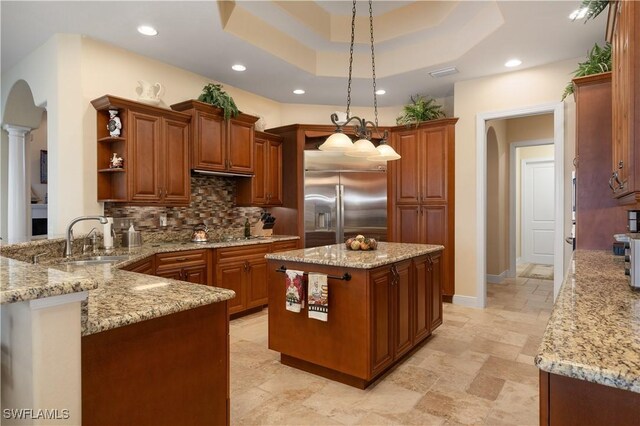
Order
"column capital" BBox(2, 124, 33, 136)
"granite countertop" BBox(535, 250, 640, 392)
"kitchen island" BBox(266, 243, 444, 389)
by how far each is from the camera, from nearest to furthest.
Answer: "granite countertop" BBox(535, 250, 640, 392) < "kitchen island" BBox(266, 243, 444, 389) < "column capital" BBox(2, 124, 33, 136)

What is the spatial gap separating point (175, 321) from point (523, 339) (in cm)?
342

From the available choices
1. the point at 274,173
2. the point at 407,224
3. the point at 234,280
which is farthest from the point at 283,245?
the point at 407,224

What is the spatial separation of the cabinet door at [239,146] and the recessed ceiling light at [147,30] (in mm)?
1216

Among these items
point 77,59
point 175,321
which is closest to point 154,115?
point 77,59

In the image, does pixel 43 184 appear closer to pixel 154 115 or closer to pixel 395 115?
pixel 154 115

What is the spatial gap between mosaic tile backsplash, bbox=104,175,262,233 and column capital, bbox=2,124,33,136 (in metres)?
2.18

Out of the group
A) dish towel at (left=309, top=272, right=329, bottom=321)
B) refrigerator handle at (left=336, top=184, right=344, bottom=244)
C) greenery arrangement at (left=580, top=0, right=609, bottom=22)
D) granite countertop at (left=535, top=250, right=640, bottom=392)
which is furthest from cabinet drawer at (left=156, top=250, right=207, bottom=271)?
greenery arrangement at (left=580, top=0, right=609, bottom=22)

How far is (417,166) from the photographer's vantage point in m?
5.11

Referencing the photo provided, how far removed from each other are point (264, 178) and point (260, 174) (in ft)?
0.31

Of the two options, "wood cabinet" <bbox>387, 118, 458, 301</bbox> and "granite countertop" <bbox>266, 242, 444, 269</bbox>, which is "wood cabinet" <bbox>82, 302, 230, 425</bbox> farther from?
"wood cabinet" <bbox>387, 118, 458, 301</bbox>

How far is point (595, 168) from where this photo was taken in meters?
3.12

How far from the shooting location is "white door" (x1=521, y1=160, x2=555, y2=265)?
26.2 ft

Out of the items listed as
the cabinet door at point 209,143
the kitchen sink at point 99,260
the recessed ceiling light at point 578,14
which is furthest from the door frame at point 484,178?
the kitchen sink at point 99,260

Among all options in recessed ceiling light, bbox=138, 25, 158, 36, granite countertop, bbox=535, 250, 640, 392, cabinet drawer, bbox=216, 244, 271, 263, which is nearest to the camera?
granite countertop, bbox=535, 250, 640, 392
